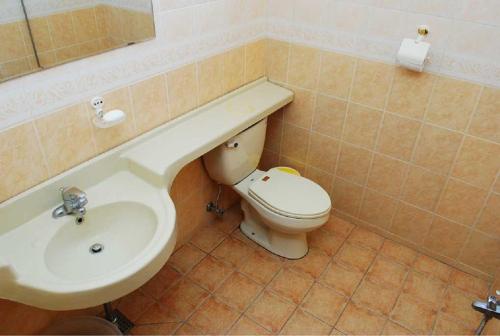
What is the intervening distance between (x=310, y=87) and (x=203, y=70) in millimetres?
617

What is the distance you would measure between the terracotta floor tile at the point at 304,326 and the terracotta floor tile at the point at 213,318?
0.25m

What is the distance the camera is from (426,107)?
1855 millimetres

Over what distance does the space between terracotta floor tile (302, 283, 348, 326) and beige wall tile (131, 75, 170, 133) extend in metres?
1.12

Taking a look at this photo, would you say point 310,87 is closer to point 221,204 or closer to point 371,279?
point 221,204

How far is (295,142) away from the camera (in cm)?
239

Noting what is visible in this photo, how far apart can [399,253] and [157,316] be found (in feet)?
4.41

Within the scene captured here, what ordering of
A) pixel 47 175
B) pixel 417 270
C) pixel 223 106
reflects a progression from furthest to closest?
pixel 417 270, pixel 223 106, pixel 47 175

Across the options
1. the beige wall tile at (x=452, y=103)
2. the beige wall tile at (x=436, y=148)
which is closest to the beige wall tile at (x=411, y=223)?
the beige wall tile at (x=436, y=148)

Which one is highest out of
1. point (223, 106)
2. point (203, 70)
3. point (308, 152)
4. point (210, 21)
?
point (210, 21)

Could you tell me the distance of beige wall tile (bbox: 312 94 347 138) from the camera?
212cm

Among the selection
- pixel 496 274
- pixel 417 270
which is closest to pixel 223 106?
pixel 417 270

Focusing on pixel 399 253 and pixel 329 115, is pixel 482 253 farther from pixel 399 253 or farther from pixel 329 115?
pixel 329 115

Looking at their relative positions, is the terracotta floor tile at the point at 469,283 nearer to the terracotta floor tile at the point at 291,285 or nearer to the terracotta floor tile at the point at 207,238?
the terracotta floor tile at the point at 291,285

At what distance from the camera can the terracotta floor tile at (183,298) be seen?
193 cm
